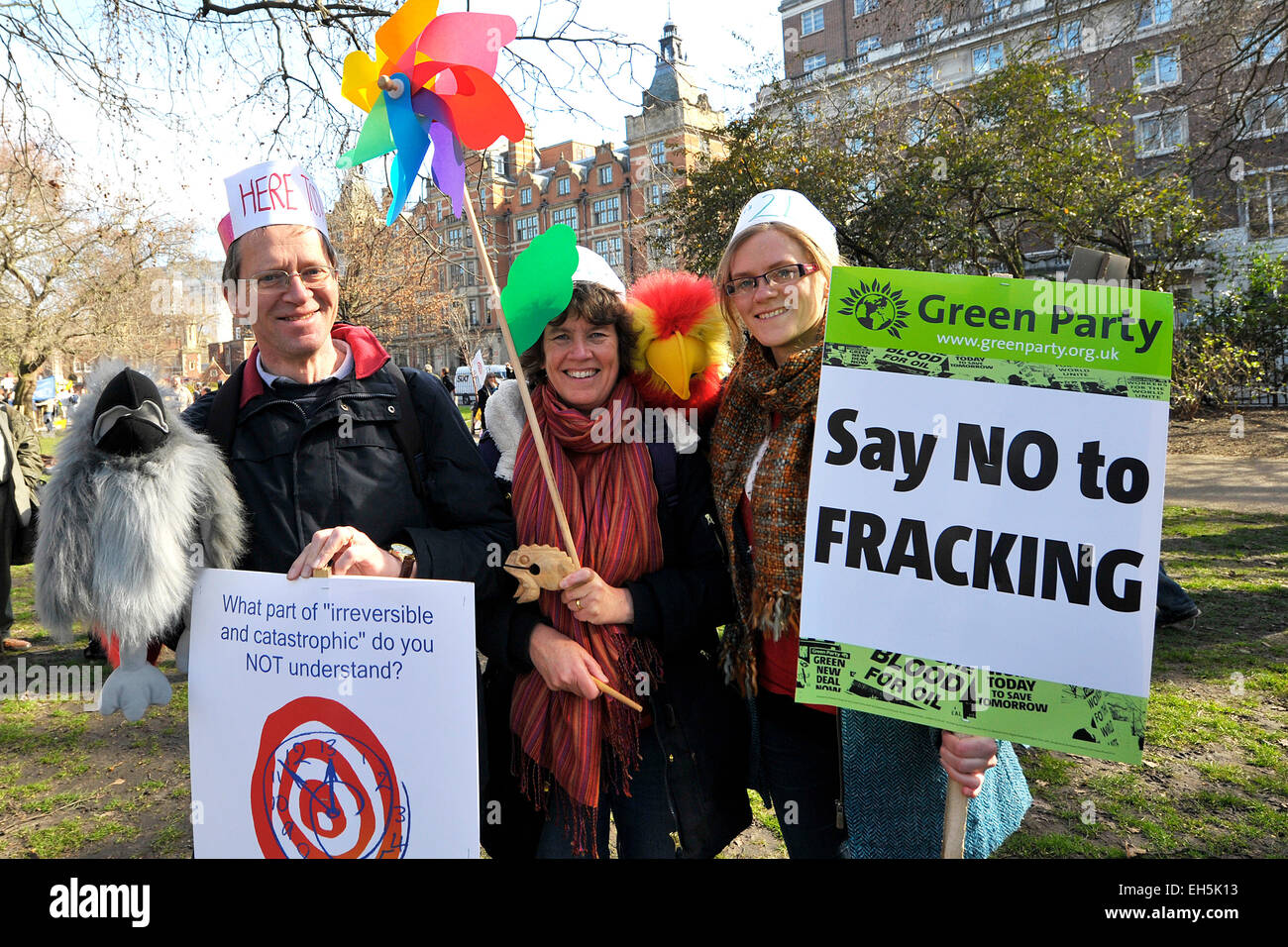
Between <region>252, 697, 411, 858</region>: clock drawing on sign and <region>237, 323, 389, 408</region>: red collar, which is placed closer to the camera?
<region>252, 697, 411, 858</region>: clock drawing on sign

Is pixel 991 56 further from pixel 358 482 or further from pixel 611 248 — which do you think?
pixel 611 248

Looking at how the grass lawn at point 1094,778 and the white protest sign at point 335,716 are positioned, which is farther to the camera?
the grass lawn at point 1094,778

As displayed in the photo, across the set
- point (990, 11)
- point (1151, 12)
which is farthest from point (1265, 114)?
point (990, 11)

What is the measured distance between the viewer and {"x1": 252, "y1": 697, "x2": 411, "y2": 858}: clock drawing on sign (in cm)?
190

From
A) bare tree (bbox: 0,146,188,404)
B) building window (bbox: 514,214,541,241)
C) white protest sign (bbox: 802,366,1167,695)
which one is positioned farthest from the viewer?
building window (bbox: 514,214,541,241)

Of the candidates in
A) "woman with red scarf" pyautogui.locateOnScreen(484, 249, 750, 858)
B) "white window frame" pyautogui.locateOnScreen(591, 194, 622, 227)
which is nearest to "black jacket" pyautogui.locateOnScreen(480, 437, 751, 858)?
"woman with red scarf" pyautogui.locateOnScreen(484, 249, 750, 858)

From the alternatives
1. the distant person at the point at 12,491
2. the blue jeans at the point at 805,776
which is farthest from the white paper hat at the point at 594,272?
the distant person at the point at 12,491

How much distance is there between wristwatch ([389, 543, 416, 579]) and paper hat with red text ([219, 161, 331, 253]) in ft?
2.77

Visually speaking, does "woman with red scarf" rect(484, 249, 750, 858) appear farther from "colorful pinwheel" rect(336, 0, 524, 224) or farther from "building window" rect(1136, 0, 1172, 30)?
"building window" rect(1136, 0, 1172, 30)

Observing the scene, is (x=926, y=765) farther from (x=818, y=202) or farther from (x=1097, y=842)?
(x=818, y=202)

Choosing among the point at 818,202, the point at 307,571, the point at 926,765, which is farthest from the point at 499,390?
the point at 818,202

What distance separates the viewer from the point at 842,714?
201 cm

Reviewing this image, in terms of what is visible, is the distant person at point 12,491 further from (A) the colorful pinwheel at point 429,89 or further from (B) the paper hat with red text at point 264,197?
(A) the colorful pinwheel at point 429,89

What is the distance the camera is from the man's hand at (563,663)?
2.01m
